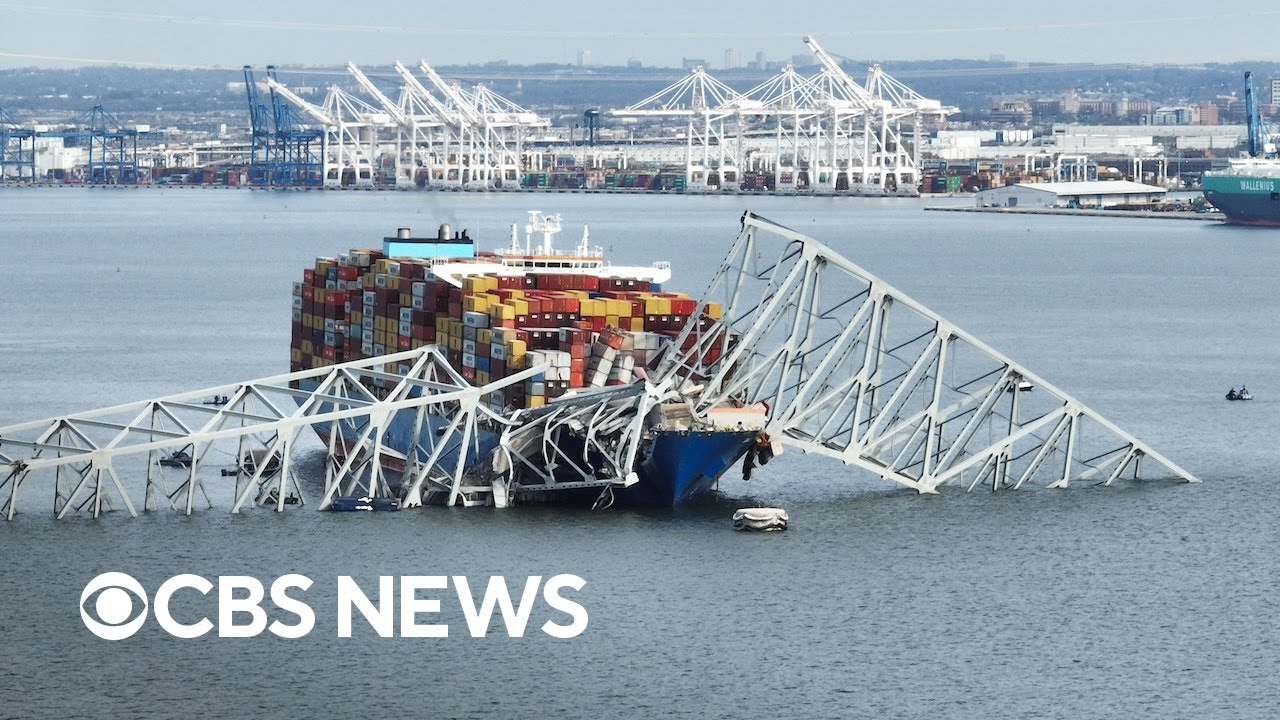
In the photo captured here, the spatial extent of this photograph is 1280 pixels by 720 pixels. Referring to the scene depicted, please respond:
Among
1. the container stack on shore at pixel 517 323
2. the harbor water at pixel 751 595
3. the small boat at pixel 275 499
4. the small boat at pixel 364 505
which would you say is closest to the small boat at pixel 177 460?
the harbor water at pixel 751 595

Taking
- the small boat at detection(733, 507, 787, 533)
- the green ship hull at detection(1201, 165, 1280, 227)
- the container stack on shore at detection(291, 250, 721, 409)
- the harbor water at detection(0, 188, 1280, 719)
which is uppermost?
the green ship hull at detection(1201, 165, 1280, 227)

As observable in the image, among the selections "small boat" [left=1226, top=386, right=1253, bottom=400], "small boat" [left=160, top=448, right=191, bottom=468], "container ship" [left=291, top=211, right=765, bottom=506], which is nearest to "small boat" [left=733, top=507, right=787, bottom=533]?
"container ship" [left=291, top=211, right=765, bottom=506]

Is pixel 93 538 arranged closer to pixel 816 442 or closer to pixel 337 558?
pixel 337 558

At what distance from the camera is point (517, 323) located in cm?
4575

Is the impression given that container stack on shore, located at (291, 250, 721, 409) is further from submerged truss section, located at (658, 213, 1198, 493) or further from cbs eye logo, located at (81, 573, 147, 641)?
cbs eye logo, located at (81, 573, 147, 641)

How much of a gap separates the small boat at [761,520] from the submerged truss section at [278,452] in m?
5.20

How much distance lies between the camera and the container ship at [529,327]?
42.1 meters

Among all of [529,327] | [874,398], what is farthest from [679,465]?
[529,327]

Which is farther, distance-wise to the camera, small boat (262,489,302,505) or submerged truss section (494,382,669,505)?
small boat (262,489,302,505)

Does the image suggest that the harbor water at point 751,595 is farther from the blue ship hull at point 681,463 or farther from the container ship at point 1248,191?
the container ship at point 1248,191

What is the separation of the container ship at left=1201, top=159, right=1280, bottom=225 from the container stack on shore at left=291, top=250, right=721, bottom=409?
118082mm

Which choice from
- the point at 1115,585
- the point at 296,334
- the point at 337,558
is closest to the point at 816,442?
the point at 1115,585

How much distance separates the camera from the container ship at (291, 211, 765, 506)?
42.1 metres

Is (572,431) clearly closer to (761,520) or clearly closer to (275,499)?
(761,520)
